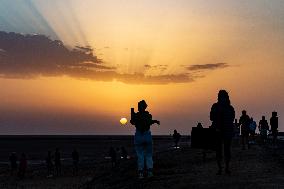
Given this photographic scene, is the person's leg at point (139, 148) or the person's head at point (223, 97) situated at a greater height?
the person's head at point (223, 97)

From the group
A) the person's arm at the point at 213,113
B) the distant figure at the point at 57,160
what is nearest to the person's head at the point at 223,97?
the person's arm at the point at 213,113

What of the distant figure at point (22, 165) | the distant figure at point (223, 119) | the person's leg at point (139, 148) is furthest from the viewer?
the distant figure at point (22, 165)

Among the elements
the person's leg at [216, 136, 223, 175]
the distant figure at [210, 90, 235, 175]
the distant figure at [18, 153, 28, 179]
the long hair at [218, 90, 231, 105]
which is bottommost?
the distant figure at [18, 153, 28, 179]

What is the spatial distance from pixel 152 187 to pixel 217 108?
257cm

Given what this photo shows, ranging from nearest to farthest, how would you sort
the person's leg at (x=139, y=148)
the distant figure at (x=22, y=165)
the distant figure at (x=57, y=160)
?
the person's leg at (x=139, y=148) < the distant figure at (x=22, y=165) < the distant figure at (x=57, y=160)

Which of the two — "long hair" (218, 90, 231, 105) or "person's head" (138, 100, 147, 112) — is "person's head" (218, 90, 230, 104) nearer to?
"long hair" (218, 90, 231, 105)

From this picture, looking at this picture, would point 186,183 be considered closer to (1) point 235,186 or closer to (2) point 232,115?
(1) point 235,186

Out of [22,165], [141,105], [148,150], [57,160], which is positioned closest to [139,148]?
[148,150]

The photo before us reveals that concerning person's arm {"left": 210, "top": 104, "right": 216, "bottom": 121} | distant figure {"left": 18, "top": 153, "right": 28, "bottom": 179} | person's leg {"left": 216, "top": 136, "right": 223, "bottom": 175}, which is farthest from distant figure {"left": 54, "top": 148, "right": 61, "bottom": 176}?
person's arm {"left": 210, "top": 104, "right": 216, "bottom": 121}

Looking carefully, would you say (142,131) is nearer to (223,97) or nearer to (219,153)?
(219,153)

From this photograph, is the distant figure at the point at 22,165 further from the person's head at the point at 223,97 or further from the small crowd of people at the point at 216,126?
the person's head at the point at 223,97

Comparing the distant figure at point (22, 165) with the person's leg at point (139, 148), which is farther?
the distant figure at point (22, 165)

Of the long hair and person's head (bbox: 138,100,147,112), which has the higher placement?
the long hair

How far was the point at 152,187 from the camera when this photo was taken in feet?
41.0
